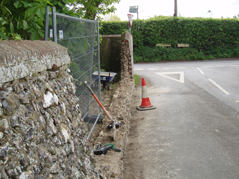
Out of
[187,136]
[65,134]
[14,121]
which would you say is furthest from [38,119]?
[187,136]

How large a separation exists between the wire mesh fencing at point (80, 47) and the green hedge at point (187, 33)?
54.1 ft

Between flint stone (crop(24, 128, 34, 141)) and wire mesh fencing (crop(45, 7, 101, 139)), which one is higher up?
wire mesh fencing (crop(45, 7, 101, 139))

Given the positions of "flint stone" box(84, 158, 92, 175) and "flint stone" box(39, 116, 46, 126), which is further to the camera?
"flint stone" box(84, 158, 92, 175)

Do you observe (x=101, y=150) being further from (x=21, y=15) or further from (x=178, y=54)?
(x=178, y=54)

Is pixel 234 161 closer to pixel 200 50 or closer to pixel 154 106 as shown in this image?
pixel 154 106

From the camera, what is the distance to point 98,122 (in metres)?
6.37

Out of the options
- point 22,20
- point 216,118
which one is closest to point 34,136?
point 22,20

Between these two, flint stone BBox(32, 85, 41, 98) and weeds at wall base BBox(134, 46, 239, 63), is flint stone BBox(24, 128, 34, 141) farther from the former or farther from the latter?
weeds at wall base BBox(134, 46, 239, 63)

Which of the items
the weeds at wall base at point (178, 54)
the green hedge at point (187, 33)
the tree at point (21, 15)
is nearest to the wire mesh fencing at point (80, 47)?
the tree at point (21, 15)

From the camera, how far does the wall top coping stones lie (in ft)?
5.42

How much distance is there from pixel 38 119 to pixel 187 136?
421cm

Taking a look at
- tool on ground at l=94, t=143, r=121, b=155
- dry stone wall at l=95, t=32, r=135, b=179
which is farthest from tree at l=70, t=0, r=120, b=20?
tool on ground at l=94, t=143, r=121, b=155

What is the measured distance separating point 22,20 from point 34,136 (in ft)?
5.38

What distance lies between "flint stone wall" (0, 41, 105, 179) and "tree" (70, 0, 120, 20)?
8.42 meters
